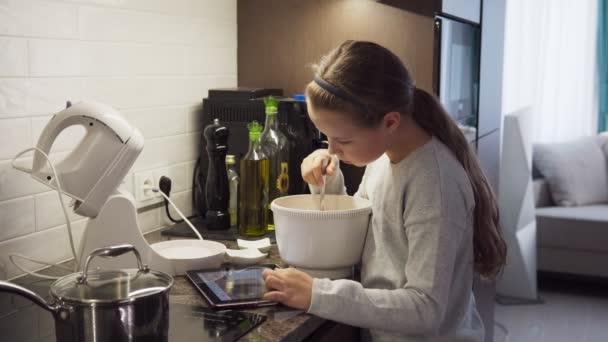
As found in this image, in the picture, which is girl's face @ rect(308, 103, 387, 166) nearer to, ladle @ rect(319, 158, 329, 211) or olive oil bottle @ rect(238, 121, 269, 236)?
ladle @ rect(319, 158, 329, 211)

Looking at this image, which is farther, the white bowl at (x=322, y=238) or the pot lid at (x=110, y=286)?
the white bowl at (x=322, y=238)

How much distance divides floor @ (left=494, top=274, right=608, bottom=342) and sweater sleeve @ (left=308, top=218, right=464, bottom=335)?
6.75 ft

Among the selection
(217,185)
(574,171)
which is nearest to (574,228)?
(574,171)

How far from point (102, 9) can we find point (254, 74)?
680 millimetres

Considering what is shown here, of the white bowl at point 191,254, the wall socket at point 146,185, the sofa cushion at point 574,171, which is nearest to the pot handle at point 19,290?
the white bowl at point 191,254

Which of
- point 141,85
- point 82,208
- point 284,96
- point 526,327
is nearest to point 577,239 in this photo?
point 526,327

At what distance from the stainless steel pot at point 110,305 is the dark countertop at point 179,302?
0.19 metres

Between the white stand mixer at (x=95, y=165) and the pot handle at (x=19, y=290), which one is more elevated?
the white stand mixer at (x=95, y=165)

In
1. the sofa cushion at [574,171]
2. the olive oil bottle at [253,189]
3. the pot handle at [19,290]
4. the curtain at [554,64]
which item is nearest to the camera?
the pot handle at [19,290]

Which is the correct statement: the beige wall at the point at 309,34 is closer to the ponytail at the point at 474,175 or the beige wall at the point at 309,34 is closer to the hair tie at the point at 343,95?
the ponytail at the point at 474,175

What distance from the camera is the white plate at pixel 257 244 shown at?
1.72 m

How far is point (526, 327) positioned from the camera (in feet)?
11.1

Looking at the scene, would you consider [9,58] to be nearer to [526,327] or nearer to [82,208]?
[82,208]

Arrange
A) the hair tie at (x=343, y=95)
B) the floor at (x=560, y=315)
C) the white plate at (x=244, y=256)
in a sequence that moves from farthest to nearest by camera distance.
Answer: the floor at (x=560, y=315)
the white plate at (x=244, y=256)
the hair tie at (x=343, y=95)
